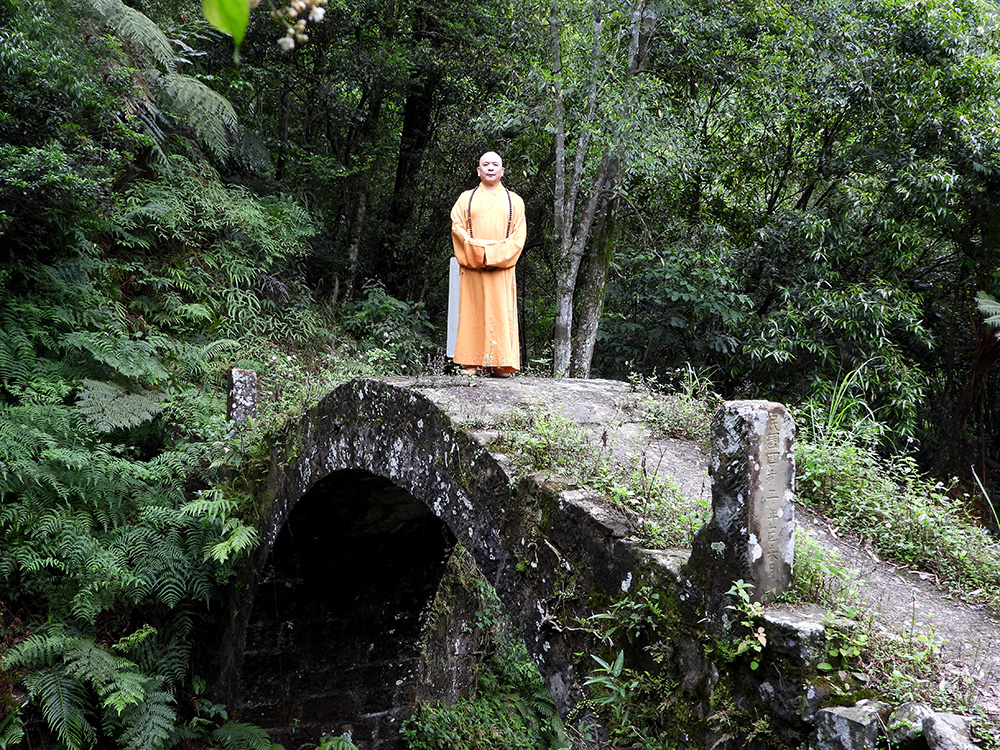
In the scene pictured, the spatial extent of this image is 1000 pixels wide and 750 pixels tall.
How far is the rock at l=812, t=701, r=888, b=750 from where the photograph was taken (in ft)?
6.65

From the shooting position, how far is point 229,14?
938 mm

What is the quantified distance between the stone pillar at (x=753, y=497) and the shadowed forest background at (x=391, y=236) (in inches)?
102

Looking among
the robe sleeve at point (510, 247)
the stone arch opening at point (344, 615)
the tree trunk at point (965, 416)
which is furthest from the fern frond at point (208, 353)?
the tree trunk at point (965, 416)

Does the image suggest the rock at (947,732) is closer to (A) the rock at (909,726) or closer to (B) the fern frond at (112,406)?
(A) the rock at (909,726)

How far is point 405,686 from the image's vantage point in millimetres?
7492

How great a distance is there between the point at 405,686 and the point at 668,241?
6.51 m

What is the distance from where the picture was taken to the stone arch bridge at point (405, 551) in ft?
10.3

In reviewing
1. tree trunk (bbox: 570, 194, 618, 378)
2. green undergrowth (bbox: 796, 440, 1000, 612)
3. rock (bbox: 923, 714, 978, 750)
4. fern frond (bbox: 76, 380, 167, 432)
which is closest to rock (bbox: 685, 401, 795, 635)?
rock (bbox: 923, 714, 978, 750)

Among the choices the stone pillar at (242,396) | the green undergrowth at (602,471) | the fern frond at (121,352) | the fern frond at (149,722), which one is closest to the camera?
the green undergrowth at (602,471)

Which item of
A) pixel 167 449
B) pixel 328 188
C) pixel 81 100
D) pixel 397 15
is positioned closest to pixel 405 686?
pixel 167 449

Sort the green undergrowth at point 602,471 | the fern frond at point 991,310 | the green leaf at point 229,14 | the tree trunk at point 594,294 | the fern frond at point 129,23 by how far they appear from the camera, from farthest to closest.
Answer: the tree trunk at point 594,294 < the fern frond at point 129,23 < the fern frond at point 991,310 < the green undergrowth at point 602,471 < the green leaf at point 229,14

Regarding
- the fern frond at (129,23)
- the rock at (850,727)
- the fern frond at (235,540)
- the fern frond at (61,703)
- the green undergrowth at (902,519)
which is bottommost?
the fern frond at (61,703)

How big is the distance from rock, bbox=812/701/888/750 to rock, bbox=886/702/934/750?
5 cm

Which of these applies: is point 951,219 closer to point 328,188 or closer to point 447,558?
point 447,558
